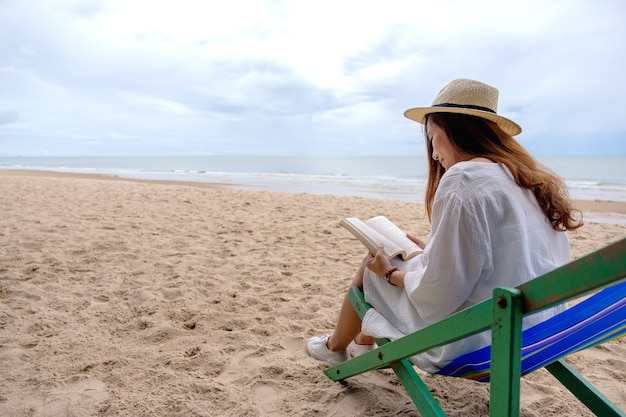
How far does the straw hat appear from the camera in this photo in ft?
→ 5.35

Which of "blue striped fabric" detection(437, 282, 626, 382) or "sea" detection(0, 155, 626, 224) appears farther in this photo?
"sea" detection(0, 155, 626, 224)

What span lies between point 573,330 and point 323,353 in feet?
4.54

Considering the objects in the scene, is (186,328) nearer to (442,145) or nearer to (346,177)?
(442,145)

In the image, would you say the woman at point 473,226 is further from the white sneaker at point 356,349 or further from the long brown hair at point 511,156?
the white sneaker at point 356,349

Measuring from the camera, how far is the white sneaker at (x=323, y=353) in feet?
7.92

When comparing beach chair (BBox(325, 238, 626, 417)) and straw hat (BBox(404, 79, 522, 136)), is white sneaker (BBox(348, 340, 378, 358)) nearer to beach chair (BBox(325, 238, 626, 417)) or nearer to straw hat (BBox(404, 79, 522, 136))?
beach chair (BBox(325, 238, 626, 417))

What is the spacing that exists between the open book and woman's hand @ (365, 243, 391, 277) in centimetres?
2

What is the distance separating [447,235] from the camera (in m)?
1.42

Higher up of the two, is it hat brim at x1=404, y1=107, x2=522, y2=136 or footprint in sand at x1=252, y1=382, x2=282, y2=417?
hat brim at x1=404, y1=107, x2=522, y2=136

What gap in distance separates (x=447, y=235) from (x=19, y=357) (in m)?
2.33

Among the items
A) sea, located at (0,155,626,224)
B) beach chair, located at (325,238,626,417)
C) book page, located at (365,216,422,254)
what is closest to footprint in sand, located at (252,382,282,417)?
beach chair, located at (325,238,626,417)

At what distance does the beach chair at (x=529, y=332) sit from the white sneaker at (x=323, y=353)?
52cm

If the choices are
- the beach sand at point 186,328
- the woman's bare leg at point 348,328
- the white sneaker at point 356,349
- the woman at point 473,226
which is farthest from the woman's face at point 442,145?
the beach sand at point 186,328

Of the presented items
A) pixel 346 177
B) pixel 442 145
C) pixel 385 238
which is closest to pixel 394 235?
pixel 385 238
